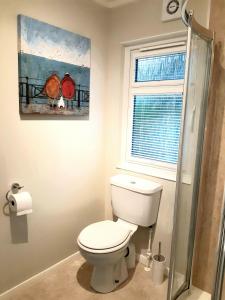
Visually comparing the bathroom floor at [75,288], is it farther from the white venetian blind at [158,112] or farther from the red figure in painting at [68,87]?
the red figure in painting at [68,87]

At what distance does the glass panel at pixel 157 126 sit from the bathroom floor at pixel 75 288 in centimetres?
105

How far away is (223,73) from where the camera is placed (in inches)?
65.4

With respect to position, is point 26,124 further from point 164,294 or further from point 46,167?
point 164,294

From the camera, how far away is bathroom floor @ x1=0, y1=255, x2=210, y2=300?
1862 mm

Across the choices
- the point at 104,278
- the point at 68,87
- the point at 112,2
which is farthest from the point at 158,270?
the point at 112,2

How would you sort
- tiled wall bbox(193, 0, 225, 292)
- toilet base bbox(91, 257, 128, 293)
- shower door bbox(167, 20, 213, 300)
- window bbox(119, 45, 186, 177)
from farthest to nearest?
window bbox(119, 45, 186, 177) → toilet base bbox(91, 257, 128, 293) → tiled wall bbox(193, 0, 225, 292) → shower door bbox(167, 20, 213, 300)

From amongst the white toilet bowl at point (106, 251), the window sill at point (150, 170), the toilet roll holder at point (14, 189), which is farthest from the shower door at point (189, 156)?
the toilet roll holder at point (14, 189)

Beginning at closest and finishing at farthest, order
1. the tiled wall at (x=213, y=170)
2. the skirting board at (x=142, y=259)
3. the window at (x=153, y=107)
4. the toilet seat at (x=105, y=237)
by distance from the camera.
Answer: the tiled wall at (x=213, y=170)
the toilet seat at (x=105, y=237)
the window at (x=153, y=107)
the skirting board at (x=142, y=259)

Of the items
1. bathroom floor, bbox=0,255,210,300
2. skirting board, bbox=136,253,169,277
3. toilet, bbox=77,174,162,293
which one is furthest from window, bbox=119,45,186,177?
bathroom floor, bbox=0,255,210,300

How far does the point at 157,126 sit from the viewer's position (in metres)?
2.18

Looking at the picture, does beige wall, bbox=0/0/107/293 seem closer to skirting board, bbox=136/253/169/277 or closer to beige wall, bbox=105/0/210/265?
beige wall, bbox=105/0/210/265

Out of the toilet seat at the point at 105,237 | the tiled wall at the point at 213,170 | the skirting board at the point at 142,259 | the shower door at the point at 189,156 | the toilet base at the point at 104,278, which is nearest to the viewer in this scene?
the shower door at the point at 189,156

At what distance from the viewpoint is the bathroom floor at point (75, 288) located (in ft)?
6.11

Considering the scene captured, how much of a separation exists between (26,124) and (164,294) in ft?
5.55
